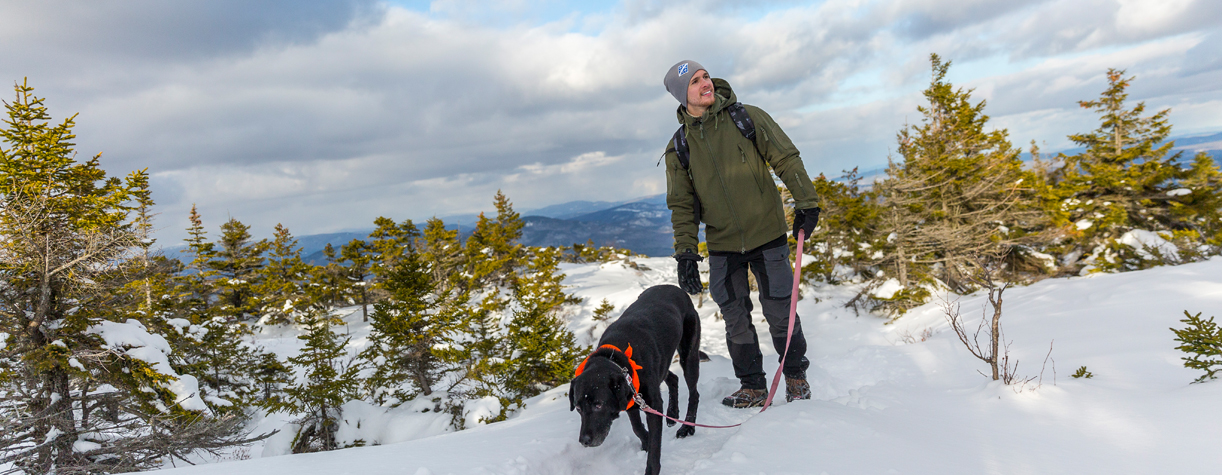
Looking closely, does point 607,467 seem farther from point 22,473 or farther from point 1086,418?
point 22,473

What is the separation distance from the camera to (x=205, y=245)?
26172mm

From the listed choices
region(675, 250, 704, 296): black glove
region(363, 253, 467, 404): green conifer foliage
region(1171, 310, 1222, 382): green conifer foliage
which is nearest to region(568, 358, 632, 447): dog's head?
region(675, 250, 704, 296): black glove

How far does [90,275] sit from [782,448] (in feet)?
40.8

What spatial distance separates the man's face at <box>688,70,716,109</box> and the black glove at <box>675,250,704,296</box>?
129 cm

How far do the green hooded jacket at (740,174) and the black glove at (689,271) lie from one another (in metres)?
0.23

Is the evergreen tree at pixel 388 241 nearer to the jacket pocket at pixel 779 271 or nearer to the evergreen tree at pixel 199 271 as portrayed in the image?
the evergreen tree at pixel 199 271

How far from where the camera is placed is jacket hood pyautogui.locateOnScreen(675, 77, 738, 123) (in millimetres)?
3623

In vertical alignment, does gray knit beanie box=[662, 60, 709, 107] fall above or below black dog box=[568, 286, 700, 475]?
above

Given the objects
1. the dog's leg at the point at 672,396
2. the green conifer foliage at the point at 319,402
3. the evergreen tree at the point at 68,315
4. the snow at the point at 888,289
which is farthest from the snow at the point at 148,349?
the snow at the point at 888,289

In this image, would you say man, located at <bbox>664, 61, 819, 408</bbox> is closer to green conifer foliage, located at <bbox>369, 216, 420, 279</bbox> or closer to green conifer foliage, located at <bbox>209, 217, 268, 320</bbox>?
green conifer foliage, located at <bbox>369, 216, 420, 279</bbox>

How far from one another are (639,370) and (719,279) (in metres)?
1.36

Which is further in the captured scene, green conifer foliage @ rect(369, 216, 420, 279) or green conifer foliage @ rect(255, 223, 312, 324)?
green conifer foliage @ rect(255, 223, 312, 324)

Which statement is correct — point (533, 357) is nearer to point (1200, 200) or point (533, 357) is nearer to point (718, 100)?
point (718, 100)

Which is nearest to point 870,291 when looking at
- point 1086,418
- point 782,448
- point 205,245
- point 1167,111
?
point 1167,111
